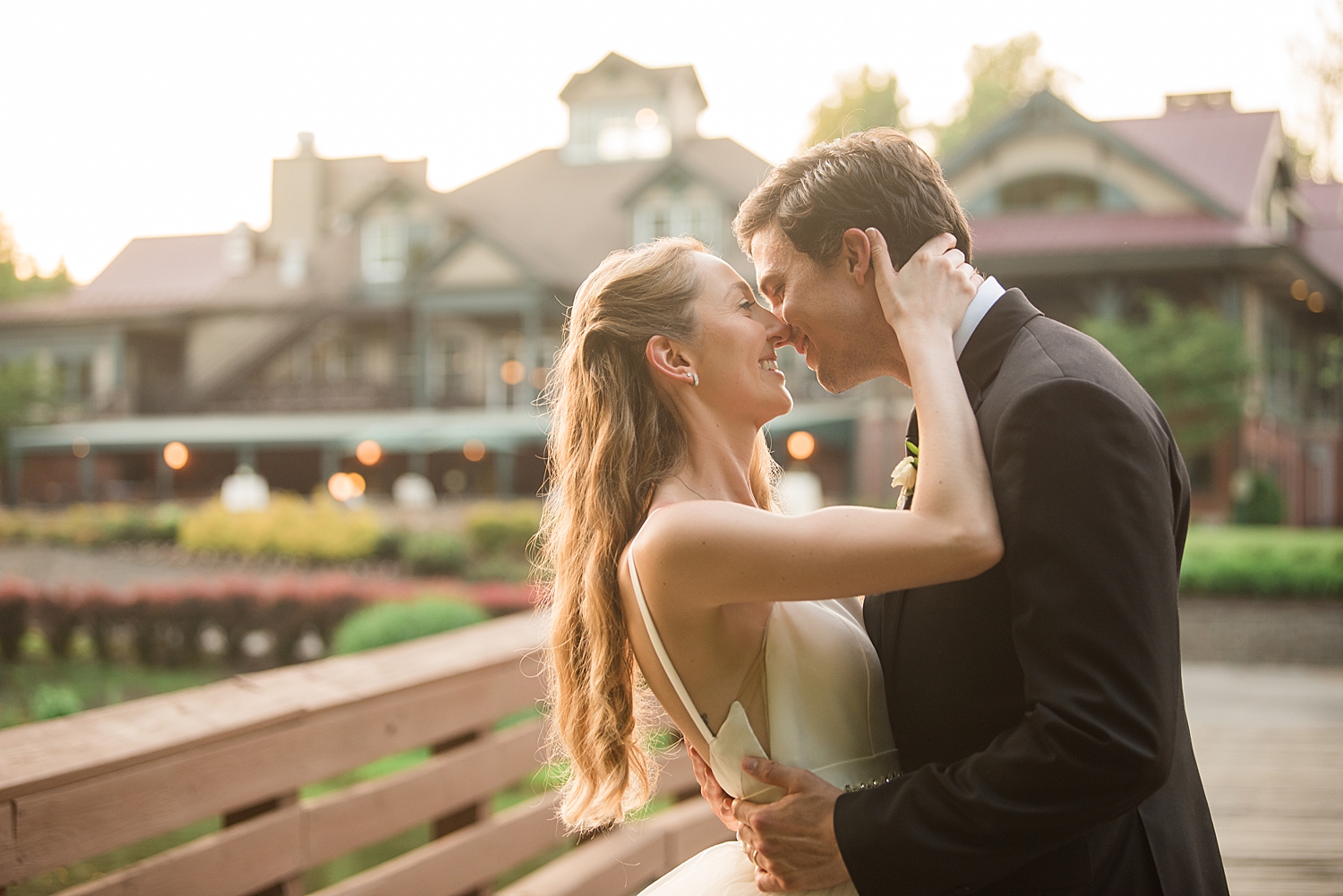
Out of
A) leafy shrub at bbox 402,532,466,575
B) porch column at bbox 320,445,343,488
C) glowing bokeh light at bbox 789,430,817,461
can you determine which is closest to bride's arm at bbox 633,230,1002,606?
leafy shrub at bbox 402,532,466,575

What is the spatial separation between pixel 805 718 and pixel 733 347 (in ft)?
2.61

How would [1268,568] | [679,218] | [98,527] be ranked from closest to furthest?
1. [1268,568]
2. [98,527]
3. [679,218]

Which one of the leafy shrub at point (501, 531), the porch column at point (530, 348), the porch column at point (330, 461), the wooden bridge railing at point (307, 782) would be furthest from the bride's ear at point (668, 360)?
the porch column at point (330, 461)

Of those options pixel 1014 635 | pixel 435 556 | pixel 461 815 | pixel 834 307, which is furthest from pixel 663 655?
pixel 435 556

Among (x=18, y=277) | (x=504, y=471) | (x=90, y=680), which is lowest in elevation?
(x=90, y=680)

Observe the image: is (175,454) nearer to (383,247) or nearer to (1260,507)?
(383,247)

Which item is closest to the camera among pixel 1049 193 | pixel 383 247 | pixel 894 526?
pixel 894 526

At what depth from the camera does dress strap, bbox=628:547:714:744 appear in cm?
207

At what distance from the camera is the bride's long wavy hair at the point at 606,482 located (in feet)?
7.41

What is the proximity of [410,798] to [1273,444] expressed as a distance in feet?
86.7

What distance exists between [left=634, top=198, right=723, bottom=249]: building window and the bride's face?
26.4m

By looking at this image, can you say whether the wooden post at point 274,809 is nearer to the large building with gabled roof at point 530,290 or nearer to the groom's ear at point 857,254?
the groom's ear at point 857,254

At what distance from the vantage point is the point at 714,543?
1909mm

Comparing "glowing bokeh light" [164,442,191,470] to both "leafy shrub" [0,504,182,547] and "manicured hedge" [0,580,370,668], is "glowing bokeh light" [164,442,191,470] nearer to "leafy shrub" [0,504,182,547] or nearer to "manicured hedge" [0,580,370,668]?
"leafy shrub" [0,504,182,547]
